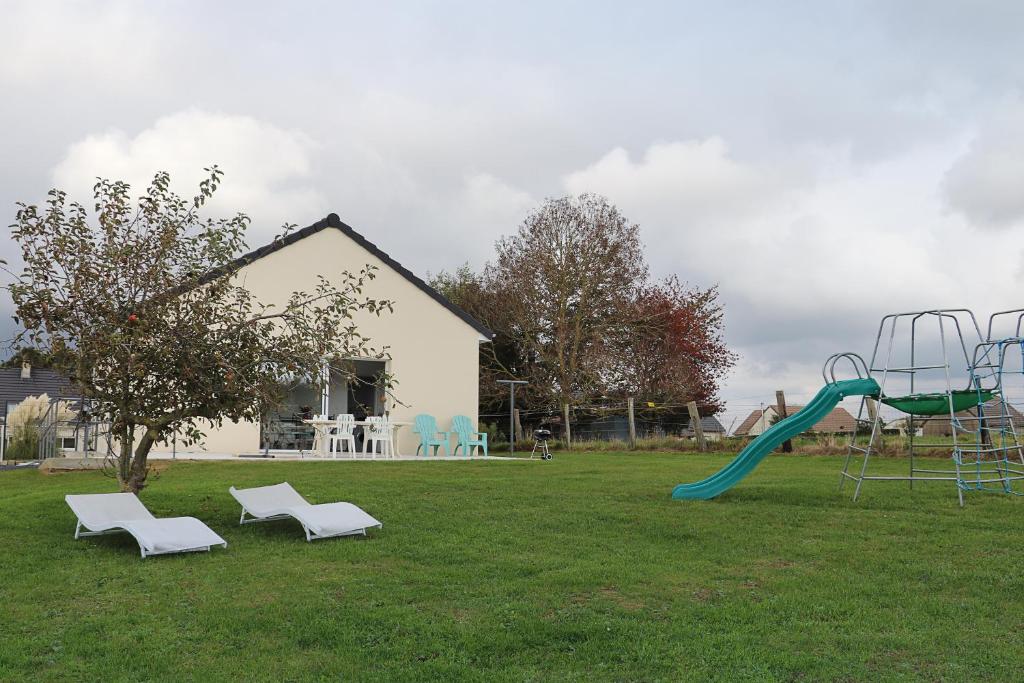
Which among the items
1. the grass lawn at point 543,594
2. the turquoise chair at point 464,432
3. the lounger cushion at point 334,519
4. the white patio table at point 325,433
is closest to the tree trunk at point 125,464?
the grass lawn at point 543,594

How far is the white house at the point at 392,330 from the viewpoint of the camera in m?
→ 18.3

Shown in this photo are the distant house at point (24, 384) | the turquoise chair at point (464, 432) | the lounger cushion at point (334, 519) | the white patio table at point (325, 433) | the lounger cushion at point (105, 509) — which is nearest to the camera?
the lounger cushion at point (105, 509)

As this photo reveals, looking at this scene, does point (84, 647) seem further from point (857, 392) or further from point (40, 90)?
point (40, 90)

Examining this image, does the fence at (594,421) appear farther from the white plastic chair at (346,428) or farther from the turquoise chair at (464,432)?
the white plastic chair at (346,428)

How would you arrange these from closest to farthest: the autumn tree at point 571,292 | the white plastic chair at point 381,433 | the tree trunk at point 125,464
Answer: the tree trunk at point 125,464
the white plastic chair at point 381,433
the autumn tree at point 571,292

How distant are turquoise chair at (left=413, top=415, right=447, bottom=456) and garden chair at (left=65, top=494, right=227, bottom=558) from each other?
11.0 m

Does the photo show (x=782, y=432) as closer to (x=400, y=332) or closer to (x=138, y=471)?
(x=138, y=471)

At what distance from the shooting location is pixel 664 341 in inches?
1092

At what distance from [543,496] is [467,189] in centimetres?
890

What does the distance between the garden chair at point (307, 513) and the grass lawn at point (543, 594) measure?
0.18m

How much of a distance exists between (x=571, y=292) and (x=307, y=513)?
19.2 metres

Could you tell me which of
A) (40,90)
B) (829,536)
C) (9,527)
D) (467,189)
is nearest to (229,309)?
(9,527)

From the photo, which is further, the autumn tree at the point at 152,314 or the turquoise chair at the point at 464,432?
the turquoise chair at the point at 464,432

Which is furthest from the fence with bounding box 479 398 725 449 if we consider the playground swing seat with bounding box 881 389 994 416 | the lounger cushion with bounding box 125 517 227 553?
the lounger cushion with bounding box 125 517 227 553
